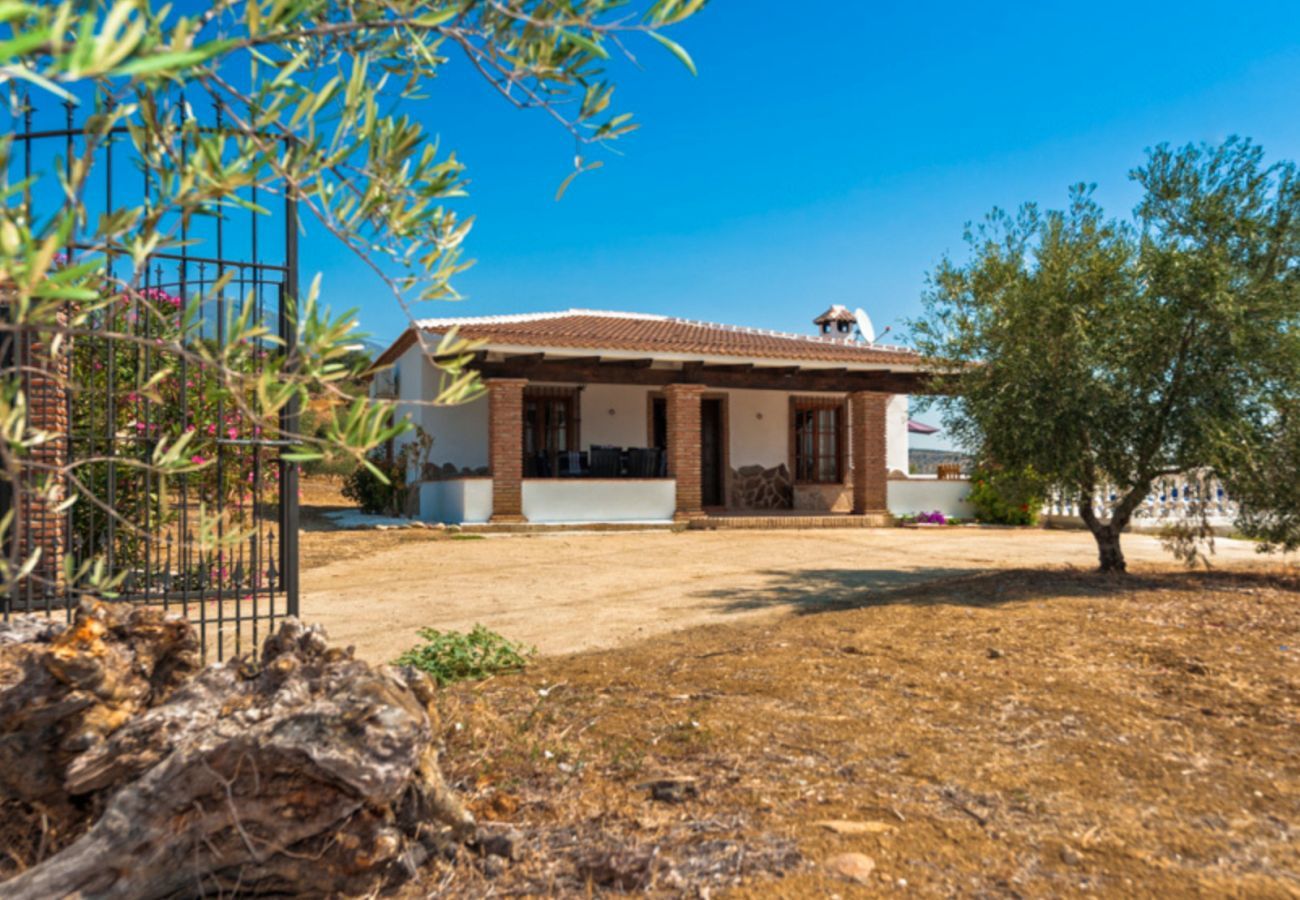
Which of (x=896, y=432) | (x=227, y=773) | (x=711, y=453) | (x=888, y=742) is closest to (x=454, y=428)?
(x=711, y=453)

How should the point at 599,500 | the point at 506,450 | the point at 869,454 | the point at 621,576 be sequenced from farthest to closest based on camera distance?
the point at 869,454 → the point at 599,500 → the point at 506,450 → the point at 621,576

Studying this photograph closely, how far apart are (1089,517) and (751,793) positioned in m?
6.02

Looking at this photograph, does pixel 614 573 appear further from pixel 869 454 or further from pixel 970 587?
pixel 869 454

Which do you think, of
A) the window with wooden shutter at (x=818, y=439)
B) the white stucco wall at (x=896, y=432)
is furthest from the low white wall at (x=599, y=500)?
the white stucco wall at (x=896, y=432)

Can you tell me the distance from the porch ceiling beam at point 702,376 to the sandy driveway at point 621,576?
3.07 meters

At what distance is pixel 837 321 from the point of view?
2412 cm

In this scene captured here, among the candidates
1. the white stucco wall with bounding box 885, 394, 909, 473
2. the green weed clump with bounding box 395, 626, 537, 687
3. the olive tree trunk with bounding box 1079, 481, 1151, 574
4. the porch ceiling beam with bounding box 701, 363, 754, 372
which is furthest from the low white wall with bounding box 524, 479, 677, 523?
the green weed clump with bounding box 395, 626, 537, 687

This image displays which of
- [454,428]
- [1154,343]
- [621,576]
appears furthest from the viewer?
[454,428]

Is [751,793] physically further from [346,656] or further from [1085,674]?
[1085,674]

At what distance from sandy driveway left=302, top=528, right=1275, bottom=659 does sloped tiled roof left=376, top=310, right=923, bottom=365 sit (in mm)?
3430

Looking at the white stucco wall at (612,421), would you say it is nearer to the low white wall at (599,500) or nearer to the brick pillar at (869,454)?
the brick pillar at (869,454)

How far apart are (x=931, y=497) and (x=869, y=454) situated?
1692 millimetres

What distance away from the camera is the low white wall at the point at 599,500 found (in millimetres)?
15320

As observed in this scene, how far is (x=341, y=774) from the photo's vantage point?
6.70 feet
